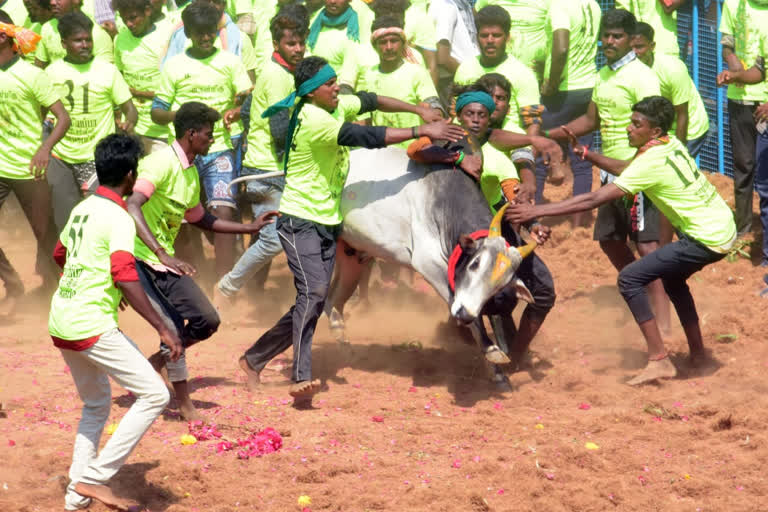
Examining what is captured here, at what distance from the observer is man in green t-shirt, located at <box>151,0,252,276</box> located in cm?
1009

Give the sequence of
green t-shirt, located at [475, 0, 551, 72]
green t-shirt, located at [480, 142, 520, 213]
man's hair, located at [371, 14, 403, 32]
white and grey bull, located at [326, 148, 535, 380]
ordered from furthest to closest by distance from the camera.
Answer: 1. green t-shirt, located at [475, 0, 551, 72]
2. man's hair, located at [371, 14, 403, 32]
3. green t-shirt, located at [480, 142, 520, 213]
4. white and grey bull, located at [326, 148, 535, 380]

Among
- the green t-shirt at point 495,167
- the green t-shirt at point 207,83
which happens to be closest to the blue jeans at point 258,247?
the green t-shirt at point 207,83

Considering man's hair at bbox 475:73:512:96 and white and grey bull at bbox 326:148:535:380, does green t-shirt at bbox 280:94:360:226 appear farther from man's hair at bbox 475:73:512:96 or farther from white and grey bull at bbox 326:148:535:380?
man's hair at bbox 475:73:512:96

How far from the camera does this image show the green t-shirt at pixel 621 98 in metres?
9.55

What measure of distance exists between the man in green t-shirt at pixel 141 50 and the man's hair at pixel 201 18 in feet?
2.75

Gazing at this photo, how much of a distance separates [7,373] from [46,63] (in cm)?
387

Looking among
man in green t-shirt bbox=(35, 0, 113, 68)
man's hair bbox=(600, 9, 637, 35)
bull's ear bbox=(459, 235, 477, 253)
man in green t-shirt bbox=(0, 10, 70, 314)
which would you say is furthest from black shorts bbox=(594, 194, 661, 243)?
man in green t-shirt bbox=(35, 0, 113, 68)

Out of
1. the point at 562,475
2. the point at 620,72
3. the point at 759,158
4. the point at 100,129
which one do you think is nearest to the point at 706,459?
the point at 562,475

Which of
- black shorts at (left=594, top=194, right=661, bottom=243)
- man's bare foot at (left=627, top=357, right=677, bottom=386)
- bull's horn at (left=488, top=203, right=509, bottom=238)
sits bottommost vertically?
man's bare foot at (left=627, top=357, right=677, bottom=386)

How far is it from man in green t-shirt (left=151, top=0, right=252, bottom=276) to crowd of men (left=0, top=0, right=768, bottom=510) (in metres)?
0.02

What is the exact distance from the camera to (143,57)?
1084 cm

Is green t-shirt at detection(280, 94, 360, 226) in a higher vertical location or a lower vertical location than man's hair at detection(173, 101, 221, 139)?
lower

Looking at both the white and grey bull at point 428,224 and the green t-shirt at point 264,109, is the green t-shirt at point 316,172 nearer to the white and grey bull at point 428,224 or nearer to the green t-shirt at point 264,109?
the white and grey bull at point 428,224

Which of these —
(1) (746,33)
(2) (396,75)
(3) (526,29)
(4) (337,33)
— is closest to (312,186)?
(2) (396,75)
